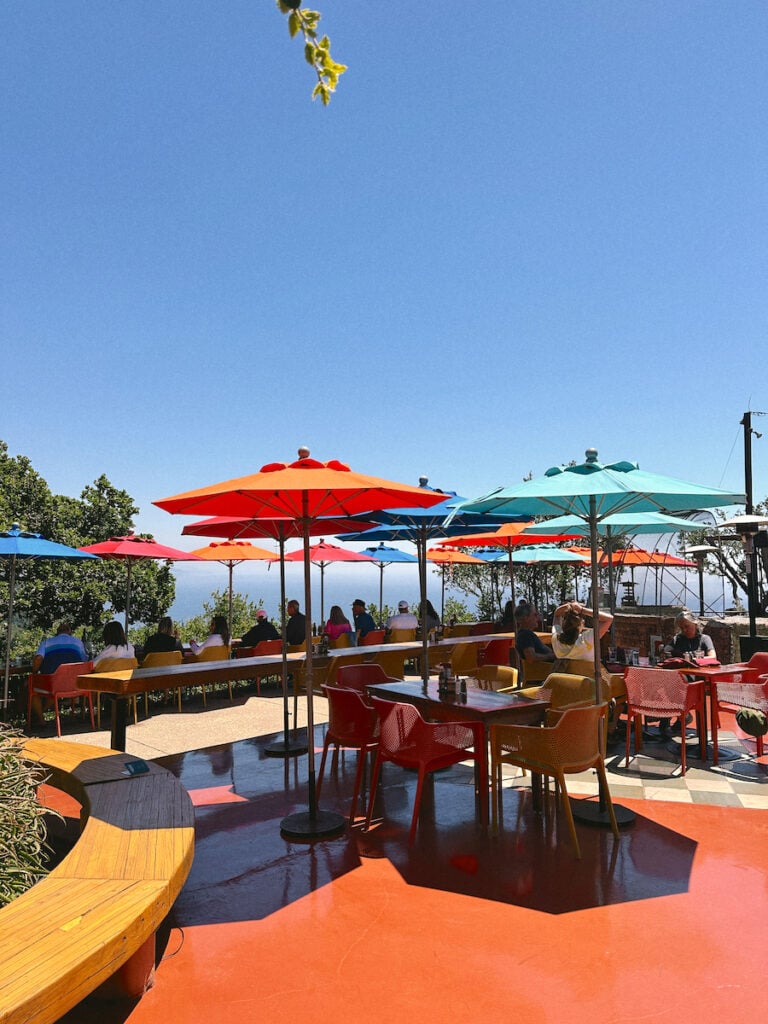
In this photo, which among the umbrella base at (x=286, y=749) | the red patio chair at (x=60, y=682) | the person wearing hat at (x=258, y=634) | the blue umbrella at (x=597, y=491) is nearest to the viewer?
the blue umbrella at (x=597, y=491)

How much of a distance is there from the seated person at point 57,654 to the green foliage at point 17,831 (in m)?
5.16

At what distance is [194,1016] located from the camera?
2.47m

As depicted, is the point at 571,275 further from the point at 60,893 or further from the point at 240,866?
the point at 60,893

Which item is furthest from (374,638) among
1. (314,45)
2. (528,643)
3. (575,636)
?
(314,45)

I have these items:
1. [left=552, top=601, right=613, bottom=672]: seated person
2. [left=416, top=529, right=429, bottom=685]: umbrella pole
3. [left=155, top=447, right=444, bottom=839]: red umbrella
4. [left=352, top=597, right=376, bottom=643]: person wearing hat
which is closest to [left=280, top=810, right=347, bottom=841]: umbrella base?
[left=155, top=447, right=444, bottom=839]: red umbrella

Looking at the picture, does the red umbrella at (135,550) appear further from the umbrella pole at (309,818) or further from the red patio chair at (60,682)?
the umbrella pole at (309,818)

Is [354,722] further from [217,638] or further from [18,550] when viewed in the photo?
[18,550]

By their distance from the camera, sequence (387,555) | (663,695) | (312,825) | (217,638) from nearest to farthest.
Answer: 1. (312,825)
2. (663,695)
3. (217,638)
4. (387,555)

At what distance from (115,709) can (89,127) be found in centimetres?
694

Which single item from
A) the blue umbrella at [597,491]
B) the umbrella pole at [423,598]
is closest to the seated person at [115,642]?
the umbrella pole at [423,598]

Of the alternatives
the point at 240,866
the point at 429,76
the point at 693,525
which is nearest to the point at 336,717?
the point at 240,866

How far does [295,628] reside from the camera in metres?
9.48

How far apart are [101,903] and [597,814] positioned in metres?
3.55

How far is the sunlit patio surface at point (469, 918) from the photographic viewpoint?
2.54 m
